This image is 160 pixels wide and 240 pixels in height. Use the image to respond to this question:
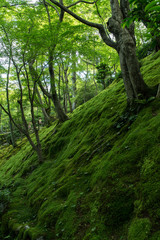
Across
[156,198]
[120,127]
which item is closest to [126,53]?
[120,127]

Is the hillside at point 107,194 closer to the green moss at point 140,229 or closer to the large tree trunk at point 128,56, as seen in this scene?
the green moss at point 140,229

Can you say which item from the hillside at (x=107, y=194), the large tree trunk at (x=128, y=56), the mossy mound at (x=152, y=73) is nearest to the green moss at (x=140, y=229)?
the hillside at (x=107, y=194)

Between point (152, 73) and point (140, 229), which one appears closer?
point (140, 229)

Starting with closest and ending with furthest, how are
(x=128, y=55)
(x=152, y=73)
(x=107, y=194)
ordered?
(x=107, y=194) < (x=128, y=55) < (x=152, y=73)

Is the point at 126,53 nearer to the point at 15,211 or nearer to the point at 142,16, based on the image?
the point at 142,16

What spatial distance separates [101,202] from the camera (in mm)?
3066

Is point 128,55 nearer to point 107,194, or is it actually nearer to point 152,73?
point 152,73

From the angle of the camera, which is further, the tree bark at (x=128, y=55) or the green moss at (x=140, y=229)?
the tree bark at (x=128, y=55)

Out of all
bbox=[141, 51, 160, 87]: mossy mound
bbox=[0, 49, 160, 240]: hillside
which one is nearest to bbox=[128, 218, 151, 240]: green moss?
bbox=[0, 49, 160, 240]: hillside

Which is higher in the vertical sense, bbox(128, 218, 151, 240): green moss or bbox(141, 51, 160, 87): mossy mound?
bbox(141, 51, 160, 87): mossy mound

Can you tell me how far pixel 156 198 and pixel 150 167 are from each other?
1.98 feet

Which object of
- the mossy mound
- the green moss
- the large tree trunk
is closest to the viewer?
the green moss

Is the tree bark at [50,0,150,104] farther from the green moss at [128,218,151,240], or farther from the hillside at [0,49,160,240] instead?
the green moss at [128,218,151,240]

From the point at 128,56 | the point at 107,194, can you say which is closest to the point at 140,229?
the point at 107,194
